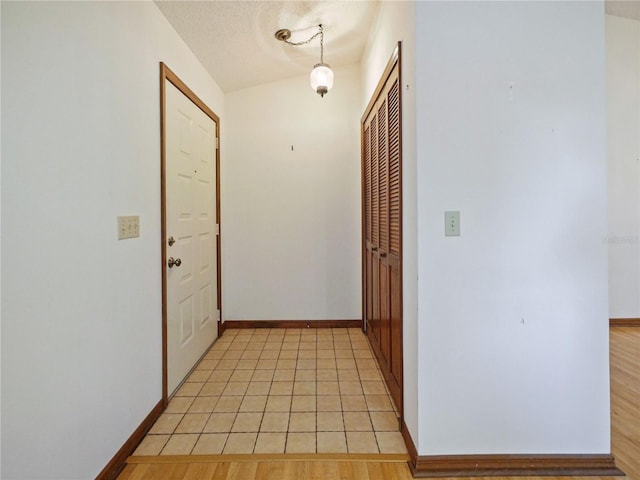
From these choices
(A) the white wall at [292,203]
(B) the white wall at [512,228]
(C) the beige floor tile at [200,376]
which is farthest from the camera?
(A) the white wall at [292,203]

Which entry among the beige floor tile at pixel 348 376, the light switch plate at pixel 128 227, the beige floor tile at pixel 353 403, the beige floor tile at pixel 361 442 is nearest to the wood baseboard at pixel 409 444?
the beige floor tile at pixel 361 442

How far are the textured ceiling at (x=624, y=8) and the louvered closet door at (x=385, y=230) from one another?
2.60 meters

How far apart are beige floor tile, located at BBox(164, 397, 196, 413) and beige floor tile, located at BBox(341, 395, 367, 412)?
3.13 feet

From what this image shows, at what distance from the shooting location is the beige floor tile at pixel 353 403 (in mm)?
2045

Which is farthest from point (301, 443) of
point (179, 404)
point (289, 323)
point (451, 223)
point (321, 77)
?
point (321, 77)

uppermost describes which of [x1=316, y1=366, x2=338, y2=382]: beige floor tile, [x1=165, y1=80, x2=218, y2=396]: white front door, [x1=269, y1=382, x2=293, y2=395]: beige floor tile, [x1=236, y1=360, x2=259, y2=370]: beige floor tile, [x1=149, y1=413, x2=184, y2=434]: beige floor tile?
[x1=165, y1=80, x2=218, y2=396]: white front door

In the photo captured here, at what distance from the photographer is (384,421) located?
6.30ft

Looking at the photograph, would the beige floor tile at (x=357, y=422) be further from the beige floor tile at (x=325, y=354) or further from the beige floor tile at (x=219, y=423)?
the beige floor tile at (x=325, y=354)

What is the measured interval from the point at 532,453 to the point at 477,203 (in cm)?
115

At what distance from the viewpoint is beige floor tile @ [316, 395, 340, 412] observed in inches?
80.4

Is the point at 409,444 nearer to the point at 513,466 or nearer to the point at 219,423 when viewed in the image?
the point at 513,466

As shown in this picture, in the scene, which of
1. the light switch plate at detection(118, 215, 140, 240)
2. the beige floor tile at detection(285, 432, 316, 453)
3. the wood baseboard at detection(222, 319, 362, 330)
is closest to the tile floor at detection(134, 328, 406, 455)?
the beige floor tile at detection(285, 432, 316, 453)

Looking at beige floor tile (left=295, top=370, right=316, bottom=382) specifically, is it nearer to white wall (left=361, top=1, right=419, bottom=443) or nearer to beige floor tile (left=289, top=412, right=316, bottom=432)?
beige floor tile (left=289, top=412, right=316, bottom=432)

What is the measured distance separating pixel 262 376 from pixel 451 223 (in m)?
1.76
